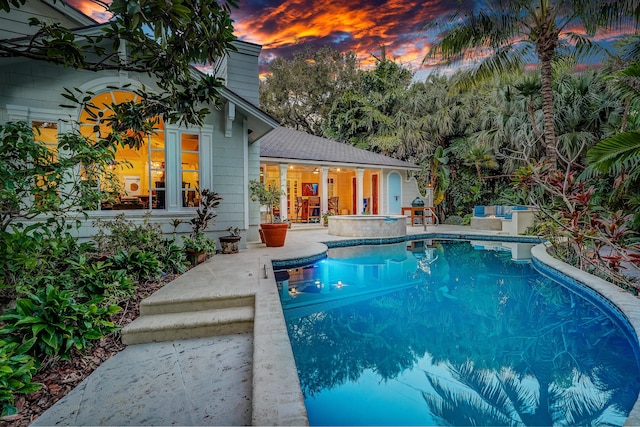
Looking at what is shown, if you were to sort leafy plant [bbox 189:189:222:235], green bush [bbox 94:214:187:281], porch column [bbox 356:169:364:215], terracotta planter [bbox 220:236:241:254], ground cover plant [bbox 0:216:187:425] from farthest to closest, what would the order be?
porch column [bbox 356:169:364:215] → terracotta planter [bbox 220:236:241:254] → leafy plant [bbox 189:189:222:235] → green bush [bbox 94:214:187:281] → ground cover plant [bbox 0:216:187:425]

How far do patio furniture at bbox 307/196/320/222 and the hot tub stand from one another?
4.49m

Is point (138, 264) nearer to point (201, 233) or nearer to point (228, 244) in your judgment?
point (201, 233)

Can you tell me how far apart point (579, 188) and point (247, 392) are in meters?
6.72

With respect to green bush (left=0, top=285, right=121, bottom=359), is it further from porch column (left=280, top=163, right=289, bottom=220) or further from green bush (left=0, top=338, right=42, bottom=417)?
porch column (left=280, top=163, right=289, bottom=220)

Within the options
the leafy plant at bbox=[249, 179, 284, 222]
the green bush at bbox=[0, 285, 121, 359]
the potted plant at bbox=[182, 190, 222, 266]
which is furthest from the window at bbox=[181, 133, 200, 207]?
the green bush at bbox=[0, 285, 121, 359]

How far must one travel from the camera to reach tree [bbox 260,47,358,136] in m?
23.2

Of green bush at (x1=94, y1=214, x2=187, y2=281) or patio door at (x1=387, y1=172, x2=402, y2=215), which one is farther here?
patio door at (x1=387, y1=172, x2=402, y2=215)

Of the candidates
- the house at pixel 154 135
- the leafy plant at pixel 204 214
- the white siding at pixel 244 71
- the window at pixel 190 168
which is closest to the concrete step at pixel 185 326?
the house at pixel 154 135

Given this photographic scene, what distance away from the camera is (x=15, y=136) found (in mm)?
3131

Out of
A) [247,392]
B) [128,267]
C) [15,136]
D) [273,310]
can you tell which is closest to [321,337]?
[273,310]

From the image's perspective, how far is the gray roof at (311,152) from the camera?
12727mm

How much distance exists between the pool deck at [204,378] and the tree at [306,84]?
2127 cm

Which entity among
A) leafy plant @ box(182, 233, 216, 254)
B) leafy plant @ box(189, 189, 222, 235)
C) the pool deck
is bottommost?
the pool deck

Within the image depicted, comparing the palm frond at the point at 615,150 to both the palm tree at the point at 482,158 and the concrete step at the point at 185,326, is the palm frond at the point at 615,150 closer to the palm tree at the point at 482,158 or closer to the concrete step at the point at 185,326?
the concrete step at the point at 185,326
